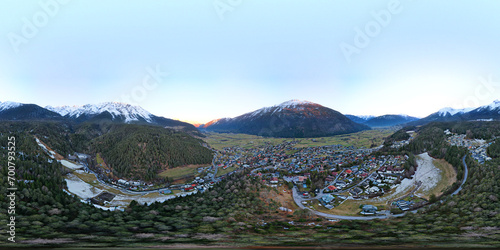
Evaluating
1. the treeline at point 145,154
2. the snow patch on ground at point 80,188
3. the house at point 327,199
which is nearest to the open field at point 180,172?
the treeline at point 145,154

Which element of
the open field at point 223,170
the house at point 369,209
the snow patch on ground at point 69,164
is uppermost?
the snow patch on ground at point 69,164

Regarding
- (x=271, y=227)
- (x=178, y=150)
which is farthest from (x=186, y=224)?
(x=178, y=150)

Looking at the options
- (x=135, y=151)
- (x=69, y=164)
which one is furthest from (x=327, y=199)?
(x=69, y=164)

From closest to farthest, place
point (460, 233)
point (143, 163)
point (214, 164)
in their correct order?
point (460, 233), point (143, 163), point (214, 164)

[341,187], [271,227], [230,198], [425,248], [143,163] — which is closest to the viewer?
[425,248]

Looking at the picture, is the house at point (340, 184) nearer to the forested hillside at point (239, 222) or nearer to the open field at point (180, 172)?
the forested hillside at point (239, 222)

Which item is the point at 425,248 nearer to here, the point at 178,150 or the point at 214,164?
the point at 214,164

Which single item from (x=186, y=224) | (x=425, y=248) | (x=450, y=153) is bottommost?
(x=186, y=224)

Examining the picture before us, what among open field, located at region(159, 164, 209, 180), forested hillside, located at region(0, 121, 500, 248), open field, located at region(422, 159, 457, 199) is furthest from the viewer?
open field, located at region(159, 164, 209, 180)

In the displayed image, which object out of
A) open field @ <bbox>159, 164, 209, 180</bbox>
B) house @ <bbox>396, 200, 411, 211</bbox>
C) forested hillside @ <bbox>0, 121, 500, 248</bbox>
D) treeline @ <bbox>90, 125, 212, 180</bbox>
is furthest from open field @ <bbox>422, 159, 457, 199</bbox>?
treeline @ <bbox>90, 125, 212, 180</bbox>

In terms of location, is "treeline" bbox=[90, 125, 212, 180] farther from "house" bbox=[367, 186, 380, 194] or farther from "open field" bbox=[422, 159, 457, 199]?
"open field" bbox=[422, 159, 457, 199]

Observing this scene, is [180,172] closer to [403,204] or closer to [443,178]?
[403,204]
